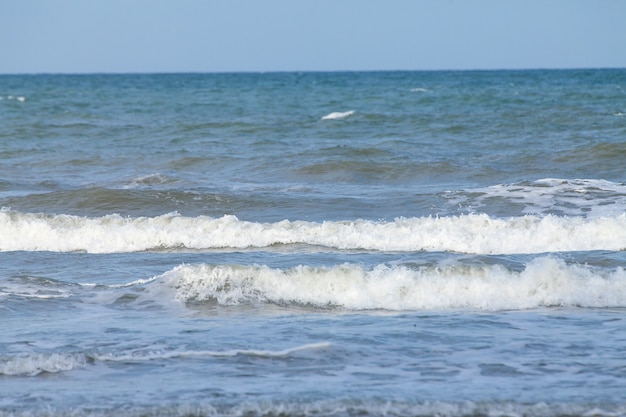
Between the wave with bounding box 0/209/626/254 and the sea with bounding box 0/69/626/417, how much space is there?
0.03 meters

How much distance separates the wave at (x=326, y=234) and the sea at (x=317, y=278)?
0.10 feet

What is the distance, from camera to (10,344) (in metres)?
7.03

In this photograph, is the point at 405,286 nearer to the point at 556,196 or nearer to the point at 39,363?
the point at 39,363

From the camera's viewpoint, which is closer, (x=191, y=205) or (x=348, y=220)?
(x=348, y=220)

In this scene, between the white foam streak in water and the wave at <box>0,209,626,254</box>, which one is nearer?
the white foam streak in water

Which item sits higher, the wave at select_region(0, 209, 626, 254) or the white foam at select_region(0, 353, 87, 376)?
the white foam at select_region(0, 353, 87, 376)

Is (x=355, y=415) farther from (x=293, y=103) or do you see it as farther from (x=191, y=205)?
(x=293, y=103)

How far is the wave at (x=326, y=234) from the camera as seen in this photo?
11438 mm

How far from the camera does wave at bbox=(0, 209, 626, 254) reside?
11438 mm

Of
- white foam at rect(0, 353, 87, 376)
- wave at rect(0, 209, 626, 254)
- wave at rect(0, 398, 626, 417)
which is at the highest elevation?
wave at rect(0, 398, 626, 417)

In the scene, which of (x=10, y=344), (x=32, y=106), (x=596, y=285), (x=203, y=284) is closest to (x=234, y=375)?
(x=10, y=344)

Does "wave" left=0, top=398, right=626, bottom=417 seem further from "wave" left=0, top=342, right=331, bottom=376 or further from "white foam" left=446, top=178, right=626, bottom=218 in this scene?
"white foam" left=446, top=178, right=626, bottom=218

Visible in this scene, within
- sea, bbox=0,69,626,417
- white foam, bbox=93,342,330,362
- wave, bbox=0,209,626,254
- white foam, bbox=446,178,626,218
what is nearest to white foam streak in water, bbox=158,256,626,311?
sea, bbox=0,69,626,417

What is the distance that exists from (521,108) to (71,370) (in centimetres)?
2604
